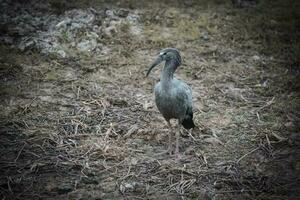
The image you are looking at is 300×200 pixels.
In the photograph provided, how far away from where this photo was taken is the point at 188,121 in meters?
5.81

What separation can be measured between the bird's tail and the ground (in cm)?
17

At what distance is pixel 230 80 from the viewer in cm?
727

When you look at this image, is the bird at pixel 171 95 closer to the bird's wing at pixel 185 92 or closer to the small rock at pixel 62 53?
the bird's wing at pixel 185 92

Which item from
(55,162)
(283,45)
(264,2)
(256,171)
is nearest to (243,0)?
(264,2)

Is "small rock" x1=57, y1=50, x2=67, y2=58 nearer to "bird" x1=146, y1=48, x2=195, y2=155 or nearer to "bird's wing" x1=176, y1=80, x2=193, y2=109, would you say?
"bird" x1=146, y1=48, x2=195, y2=155

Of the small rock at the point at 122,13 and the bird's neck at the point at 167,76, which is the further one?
the small rock at the point at 122,13

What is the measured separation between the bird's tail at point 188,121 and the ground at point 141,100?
175 mm

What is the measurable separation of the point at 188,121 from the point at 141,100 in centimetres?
111

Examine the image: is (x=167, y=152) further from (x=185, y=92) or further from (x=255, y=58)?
(x=255, y=58)

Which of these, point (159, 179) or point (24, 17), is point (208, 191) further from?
point (24, 17)

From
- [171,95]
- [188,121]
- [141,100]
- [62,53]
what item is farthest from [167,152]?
[62,53]

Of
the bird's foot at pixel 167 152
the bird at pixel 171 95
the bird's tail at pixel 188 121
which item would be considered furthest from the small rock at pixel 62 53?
the bird's foot at pixel 167 152

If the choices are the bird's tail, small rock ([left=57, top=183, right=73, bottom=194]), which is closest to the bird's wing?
the bird's tail

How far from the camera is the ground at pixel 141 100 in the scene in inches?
192
